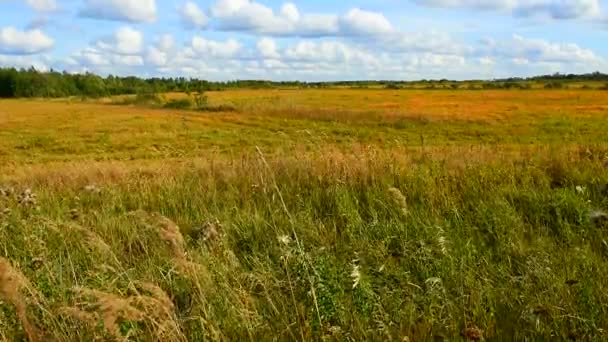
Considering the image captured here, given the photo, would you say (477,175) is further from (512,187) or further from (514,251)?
(514,251)

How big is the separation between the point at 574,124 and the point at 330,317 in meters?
47.4

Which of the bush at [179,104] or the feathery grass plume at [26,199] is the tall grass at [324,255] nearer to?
the feathery grass plume at [26,199]

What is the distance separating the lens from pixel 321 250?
371 cm

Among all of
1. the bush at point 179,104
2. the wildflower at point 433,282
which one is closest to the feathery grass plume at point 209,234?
the wildflower at point 433,282

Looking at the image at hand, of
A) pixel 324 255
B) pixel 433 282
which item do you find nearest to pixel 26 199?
pixel 324 255

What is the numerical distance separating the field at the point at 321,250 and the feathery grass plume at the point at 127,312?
0.03 ft

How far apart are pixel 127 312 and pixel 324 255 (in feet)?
5.60

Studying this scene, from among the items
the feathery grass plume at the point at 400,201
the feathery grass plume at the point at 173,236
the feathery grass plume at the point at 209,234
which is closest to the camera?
the feathery grass plume at the point at 173,236

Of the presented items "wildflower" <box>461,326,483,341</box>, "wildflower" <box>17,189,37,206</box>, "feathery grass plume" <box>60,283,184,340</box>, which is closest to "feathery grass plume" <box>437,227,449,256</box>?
"wildflower" <box>461,326,483,341</box>

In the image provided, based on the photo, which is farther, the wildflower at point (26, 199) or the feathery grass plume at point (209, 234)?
the wildflower at point (26, 199)

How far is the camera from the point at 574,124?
4584 cm

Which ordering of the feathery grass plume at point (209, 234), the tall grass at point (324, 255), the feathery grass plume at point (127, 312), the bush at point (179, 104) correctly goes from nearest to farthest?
the feathery grass plume at point (127, 312)
the tall grass at point (324, 255)
the feathery grass plume at point (209, 234)
the bush at point (179, 104)

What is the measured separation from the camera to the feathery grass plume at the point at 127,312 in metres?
2.32

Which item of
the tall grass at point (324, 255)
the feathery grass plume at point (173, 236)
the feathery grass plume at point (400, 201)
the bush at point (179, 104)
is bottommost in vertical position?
the bush at point (179, 104)
